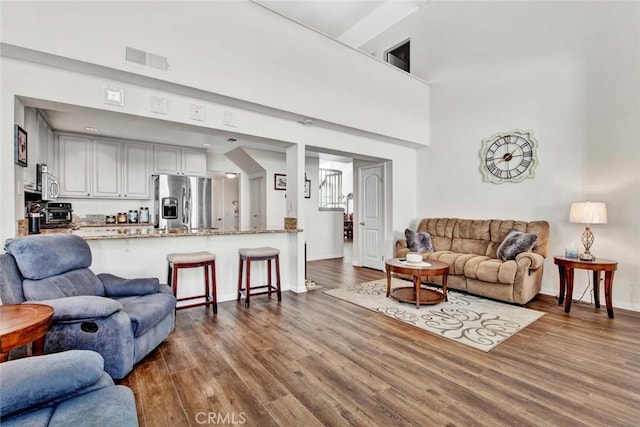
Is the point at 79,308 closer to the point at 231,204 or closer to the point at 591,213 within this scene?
the point at 591,213

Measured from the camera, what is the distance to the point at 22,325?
146cm

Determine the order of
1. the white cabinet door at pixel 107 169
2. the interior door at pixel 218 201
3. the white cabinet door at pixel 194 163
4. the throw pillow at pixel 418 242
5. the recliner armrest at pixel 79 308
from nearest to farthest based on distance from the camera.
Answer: the recliner armrest at pixel 79 308
the throw pillow at pixel 418 242
the white cabinet door at pixel 107 169
the white cabinet door at pixel 194 163
the interior door at pixel 218 201

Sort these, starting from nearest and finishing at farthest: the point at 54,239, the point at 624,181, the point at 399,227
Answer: the point at 54,239, the point at 624,181, the point at 399,227

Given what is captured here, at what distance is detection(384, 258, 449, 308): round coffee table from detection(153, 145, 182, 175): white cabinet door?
4636 mm

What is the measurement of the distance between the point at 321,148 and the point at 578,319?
3.79 m

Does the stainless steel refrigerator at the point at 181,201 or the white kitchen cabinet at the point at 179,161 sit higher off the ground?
the white kitchen cabinet at the point at 179,161

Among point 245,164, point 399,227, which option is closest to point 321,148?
point 399,227

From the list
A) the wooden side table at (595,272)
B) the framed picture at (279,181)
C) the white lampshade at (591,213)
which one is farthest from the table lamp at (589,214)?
the framed picture at (279,181)

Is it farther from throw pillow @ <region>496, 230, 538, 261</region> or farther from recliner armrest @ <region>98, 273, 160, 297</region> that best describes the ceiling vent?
throw pillow @ <region>496, 230, 538, 261</region>

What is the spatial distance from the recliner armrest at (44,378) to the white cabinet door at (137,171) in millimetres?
5046

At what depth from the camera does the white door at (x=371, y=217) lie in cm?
590

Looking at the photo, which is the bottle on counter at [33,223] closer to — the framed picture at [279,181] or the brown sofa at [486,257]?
the framed picture at [279,181]

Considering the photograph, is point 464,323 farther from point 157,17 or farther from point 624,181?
point 157,17

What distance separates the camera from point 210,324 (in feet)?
10.1
